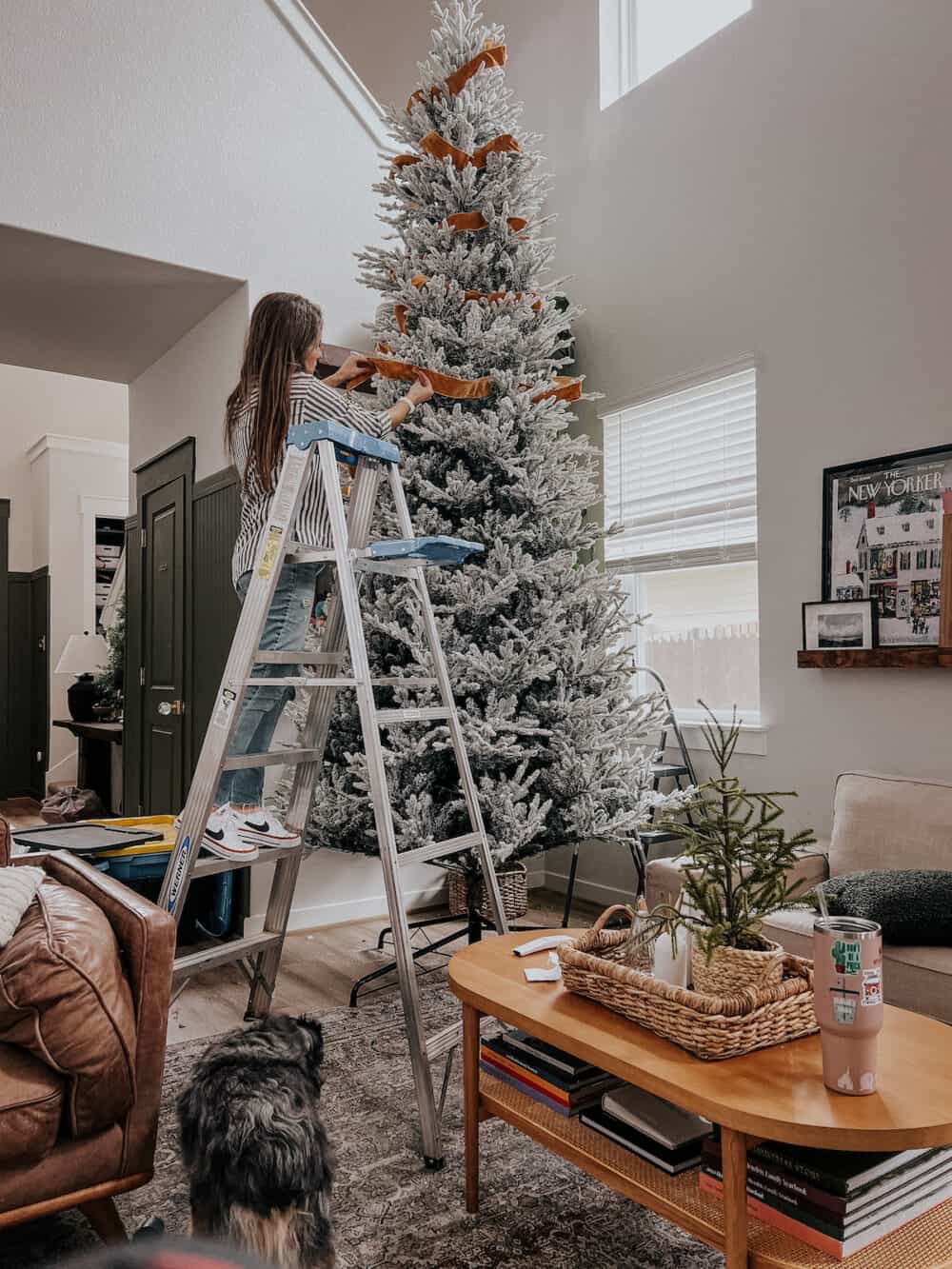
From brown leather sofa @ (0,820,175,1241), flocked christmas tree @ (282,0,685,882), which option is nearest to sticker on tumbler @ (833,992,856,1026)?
brown leather sofa @ (0,820,175,1241)

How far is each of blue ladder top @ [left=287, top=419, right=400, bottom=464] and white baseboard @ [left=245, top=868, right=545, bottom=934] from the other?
1.97 m

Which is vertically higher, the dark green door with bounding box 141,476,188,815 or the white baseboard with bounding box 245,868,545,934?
the dark green door with bounding box 141,476,188,815

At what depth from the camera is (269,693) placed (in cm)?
244

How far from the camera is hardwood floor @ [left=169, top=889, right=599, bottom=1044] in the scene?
9.25 ft

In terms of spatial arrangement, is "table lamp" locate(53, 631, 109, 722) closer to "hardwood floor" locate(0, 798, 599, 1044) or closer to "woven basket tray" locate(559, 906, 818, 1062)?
"hardwood floor" locate(0, 798, 599, 1044)

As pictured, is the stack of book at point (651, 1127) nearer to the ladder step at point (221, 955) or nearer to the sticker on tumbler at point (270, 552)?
the ladder step at point (221, 955)

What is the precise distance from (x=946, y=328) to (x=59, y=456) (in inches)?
242

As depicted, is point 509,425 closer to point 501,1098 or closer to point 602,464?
point 602,464

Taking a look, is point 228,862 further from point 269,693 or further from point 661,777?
point 661,777

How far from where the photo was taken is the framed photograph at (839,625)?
3148 mm

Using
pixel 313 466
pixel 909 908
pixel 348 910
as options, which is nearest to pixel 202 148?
pixel 313 466

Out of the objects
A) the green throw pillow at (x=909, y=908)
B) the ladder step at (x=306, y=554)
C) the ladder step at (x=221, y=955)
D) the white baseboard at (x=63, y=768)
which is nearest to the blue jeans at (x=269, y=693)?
the ladder step at (x=306, y=554)

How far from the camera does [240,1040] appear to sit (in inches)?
58.4

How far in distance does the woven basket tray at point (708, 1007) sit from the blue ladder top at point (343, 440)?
1.29m
